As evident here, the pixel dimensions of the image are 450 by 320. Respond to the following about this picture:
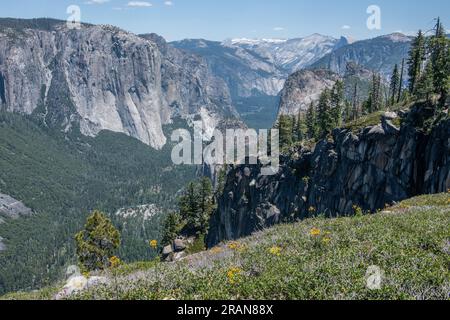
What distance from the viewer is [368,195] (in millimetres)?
61844

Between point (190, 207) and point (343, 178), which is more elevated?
point (343, 178)

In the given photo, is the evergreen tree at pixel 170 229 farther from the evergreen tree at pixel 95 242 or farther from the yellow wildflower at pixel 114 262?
the yellow wildflower at pixel 114 262

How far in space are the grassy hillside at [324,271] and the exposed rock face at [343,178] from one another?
32983 millimetres

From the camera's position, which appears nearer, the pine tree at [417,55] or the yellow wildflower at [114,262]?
the yellow wildflower at [114,262]

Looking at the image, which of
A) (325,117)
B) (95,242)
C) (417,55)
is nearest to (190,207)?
(325,117)

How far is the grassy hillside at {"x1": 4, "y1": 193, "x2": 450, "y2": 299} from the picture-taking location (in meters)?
10.6

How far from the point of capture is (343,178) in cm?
6844

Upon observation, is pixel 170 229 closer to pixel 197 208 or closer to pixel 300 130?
pixel 197 208

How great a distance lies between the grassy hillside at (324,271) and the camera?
1063cm

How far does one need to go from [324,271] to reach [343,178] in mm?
58870

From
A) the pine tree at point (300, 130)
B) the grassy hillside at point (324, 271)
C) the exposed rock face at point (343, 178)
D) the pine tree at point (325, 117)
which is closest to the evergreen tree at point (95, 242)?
the exposed rock face at point (343, 178)
